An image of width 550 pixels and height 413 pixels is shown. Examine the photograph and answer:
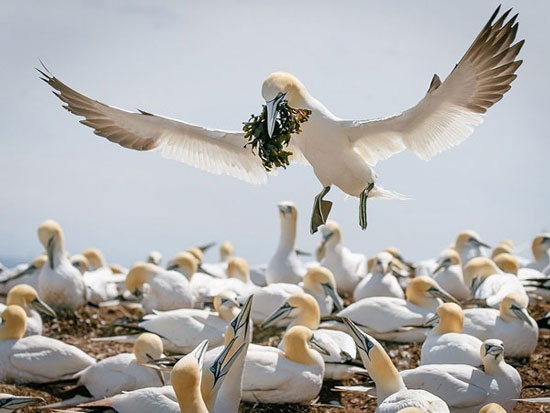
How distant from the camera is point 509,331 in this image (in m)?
9.42

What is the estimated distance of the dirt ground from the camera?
27.4 feet

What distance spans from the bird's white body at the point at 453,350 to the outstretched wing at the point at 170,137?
210 cm

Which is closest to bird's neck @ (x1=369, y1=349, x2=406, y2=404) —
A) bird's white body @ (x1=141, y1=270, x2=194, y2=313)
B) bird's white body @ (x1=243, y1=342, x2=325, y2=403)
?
bird's white body @ (x1=243, y1=342, x2=325, y2=403)

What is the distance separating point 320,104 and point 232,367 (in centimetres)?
207

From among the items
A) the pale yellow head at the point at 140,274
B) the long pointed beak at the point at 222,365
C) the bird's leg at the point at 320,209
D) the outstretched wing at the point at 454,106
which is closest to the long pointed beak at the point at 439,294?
the outstretched wing at the point at 454,106

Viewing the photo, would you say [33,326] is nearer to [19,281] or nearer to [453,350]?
[19,281]

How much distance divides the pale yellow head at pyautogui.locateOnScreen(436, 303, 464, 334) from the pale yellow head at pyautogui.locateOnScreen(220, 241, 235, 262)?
10.6m

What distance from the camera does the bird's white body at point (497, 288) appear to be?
10734 millimetres

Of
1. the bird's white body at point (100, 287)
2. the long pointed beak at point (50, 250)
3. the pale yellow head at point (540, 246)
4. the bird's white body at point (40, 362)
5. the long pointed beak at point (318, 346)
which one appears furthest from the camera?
Answer: the pale yellow head at point (540, 246)

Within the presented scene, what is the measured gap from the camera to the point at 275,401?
8281mm

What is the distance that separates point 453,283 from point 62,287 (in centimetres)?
442

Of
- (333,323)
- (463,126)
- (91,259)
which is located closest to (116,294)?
(91,259)

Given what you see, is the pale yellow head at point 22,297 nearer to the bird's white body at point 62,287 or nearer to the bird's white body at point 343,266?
the bird's white body at point 62,287

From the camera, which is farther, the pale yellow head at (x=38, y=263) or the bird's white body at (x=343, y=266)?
the pale yellow head at (x=38, y=263)
